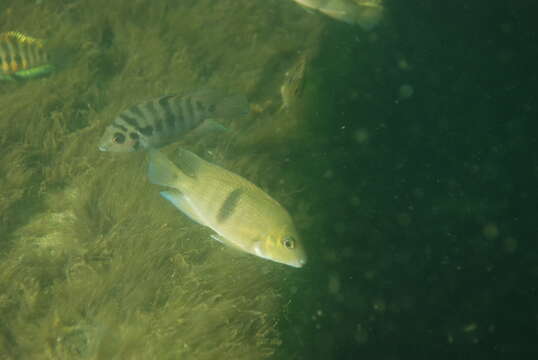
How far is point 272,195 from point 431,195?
381 centimetres

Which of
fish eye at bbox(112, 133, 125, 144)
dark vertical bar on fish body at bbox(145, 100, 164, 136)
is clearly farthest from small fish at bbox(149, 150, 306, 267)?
fish eye at bbox(112, 133, 125, 144)

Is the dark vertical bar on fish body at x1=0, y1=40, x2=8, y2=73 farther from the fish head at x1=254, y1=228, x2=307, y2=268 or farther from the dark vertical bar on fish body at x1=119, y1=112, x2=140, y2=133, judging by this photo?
the fish head at x1=254, y1=228, x2=307, y2=268

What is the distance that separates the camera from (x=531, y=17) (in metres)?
8.84

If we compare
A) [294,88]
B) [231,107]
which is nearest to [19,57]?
[231,107]

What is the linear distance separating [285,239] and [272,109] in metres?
3.16

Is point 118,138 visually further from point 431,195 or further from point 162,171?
point 431,195

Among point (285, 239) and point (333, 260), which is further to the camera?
point (333, 260)

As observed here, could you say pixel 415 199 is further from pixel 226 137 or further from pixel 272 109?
pixel 226 137

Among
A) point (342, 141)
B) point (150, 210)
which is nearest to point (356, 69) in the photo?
point (342, 141)

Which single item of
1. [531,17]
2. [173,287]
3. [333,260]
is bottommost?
[333,260]

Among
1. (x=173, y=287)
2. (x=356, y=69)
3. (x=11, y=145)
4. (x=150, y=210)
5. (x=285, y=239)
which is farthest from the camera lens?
(x=356, y=69)

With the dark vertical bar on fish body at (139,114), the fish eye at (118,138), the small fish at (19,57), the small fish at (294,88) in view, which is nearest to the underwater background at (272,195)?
the small fish at (294,88)

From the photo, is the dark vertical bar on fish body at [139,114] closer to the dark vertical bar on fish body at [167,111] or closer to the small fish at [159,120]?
the small fish at [159,120]

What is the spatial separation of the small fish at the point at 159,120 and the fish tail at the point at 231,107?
1.6 inches
